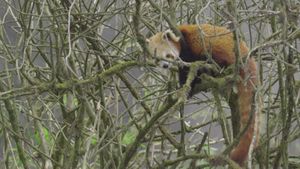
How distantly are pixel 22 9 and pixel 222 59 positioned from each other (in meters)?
1.11

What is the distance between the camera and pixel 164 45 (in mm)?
3072

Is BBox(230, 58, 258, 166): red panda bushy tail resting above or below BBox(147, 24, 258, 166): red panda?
Result: below

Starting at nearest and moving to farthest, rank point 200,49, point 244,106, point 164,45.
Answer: point 244,106 < point 164,45 < point 200,49

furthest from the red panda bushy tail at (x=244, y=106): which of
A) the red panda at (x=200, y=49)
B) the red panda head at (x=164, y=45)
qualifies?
the red panda head at (x=164, y=45)

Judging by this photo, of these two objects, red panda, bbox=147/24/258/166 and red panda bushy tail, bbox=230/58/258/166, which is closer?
red panda bushy tail, bbox=230/58/258/166

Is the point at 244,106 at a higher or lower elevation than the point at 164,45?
lower

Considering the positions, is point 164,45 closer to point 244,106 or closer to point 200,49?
point 200,49

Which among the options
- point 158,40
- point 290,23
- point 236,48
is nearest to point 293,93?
point 290,23

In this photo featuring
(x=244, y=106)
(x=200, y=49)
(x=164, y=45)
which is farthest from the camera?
(x=200, y=49)

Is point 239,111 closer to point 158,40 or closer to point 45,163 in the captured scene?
point 158,40

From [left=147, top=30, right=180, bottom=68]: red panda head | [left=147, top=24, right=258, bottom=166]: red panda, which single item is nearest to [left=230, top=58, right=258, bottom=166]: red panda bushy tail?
[left=147, top=24, right=258, bottom=166]: red panda

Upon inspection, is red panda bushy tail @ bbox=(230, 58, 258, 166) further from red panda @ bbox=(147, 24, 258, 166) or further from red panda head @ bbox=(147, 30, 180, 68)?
red panda head @ bbox=(147, 30, 180, 68)

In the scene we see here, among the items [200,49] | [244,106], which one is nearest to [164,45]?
[200,49]

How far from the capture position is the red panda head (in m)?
2.92
